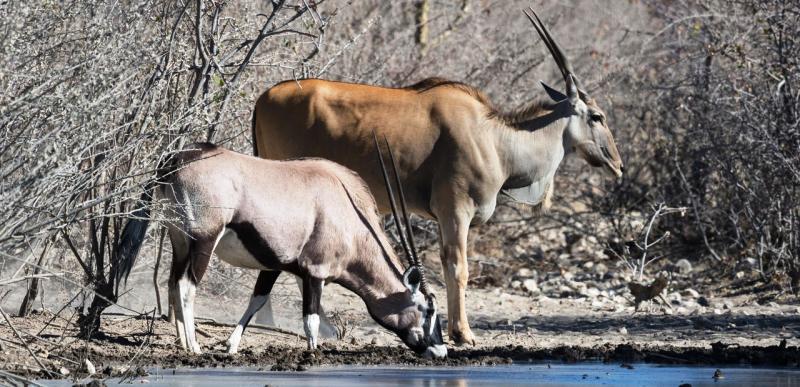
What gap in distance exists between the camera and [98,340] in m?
9.09

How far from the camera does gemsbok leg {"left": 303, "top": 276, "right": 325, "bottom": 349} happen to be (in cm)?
891

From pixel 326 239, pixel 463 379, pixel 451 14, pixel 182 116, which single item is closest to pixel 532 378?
pixel 463 379

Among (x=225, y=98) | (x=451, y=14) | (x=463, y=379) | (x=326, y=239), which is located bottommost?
(x=463, y=379)

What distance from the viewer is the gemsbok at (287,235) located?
338 inches

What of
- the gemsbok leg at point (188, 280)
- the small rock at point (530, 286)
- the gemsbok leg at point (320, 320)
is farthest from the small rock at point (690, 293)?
the gemsbok leg at point (188, 280)

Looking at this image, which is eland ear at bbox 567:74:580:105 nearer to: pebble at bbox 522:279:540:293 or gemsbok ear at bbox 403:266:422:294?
gemsbok ear at bbox 403:266:422:294

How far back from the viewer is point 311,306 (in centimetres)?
891

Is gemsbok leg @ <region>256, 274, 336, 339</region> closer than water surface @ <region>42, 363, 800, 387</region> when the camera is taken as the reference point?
No

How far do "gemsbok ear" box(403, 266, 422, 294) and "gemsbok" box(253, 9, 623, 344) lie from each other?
2.87 feet

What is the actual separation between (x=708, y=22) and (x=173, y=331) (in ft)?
22.0

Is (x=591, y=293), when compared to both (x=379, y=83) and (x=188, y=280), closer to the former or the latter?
(x=379, y=83)

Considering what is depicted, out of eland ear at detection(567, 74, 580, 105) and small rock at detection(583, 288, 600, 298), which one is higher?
eland ear at detection(567, 74, 580, 105)

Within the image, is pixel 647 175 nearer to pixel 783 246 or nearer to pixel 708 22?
pixel 708 22

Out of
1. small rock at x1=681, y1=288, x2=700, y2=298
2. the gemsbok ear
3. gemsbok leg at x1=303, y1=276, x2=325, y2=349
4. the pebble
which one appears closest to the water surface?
gemsbok leg at x1=303, y1=276, x2=325, y2=349
